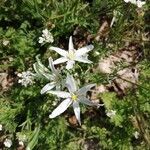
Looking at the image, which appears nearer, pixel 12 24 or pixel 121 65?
pixel 121 65

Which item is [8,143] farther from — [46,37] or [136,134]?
[136,134]

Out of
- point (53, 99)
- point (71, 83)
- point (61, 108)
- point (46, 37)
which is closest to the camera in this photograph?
point (71, 83)

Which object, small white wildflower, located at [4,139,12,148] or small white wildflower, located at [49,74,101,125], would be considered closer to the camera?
small white wildflower, located at [49,74,101,125]

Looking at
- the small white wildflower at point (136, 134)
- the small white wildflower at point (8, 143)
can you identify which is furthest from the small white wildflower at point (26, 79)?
the small white wildflower at point (136, 134)

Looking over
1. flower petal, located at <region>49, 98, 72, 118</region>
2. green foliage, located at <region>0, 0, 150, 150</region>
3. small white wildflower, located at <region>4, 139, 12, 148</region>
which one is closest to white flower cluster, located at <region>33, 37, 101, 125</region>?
flower petal, located at <region>49, 98, 72, 118</region>

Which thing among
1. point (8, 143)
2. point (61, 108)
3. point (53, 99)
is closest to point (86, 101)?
point (61, 108)

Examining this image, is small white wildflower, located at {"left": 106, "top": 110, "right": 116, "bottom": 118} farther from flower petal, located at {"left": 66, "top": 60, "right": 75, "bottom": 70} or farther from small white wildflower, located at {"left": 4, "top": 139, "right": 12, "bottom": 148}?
small white wildflower, located at {"left": 4, "top": 139, "right": 12, "bottom": 148}

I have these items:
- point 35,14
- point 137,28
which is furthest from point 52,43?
point 137,28

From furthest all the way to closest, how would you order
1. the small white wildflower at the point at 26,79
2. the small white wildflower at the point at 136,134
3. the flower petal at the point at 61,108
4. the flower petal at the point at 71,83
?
the small white wildflower at the point at 136,134 → the small white wildflower at the point at 26,79 → the flower petal at the point at 61,108 → the flower petal at the point at 71,83

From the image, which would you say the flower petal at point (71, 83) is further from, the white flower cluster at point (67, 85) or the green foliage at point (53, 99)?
the green foliage at point (53, 99)

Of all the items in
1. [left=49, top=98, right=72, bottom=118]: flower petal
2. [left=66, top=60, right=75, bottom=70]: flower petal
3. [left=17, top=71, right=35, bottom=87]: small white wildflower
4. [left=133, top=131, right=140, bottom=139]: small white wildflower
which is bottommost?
[left=133, top=131, right=140, bottom=139]: small white wildflower

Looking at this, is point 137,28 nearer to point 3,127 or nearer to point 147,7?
point 147,7
